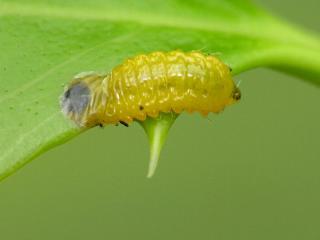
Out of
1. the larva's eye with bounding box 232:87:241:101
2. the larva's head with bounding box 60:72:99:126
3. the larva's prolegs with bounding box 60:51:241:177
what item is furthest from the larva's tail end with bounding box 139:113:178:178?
the larva's eye with bounding box 232:87:241:101

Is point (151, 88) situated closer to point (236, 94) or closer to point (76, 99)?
point (76, 99)

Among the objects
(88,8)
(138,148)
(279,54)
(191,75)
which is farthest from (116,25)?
(138,148)

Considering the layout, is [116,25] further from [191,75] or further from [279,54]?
[279,54]

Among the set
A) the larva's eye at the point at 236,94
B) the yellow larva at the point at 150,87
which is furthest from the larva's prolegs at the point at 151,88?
the larva's eye at the point at 236,94

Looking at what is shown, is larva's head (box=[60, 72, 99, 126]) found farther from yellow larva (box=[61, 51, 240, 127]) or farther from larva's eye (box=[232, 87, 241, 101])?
larva's eye (box=[232, 87, 241, 101])

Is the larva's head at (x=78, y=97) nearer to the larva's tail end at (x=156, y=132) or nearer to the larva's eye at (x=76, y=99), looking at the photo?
the larva's eye at (x=76, y=99)

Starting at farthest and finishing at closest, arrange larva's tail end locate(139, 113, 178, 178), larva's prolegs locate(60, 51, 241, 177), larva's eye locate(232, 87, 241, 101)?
larva's eye locate(232, 87, 241, 101)
larva's prolegs locate(60, 51, 241, 177)
larva's tail end locate(139, 113, 178, 178)
